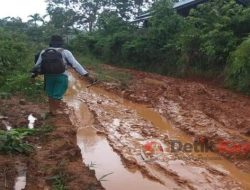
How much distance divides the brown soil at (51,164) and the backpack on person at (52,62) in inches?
36.6

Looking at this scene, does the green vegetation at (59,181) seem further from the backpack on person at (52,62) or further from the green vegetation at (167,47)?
the green vegetation at (167,47)

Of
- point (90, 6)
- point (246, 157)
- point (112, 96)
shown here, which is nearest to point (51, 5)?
point (90, 6)

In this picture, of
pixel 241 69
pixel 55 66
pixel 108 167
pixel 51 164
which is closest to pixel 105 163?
pixel 108 167

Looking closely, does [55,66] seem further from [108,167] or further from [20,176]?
[20,176]

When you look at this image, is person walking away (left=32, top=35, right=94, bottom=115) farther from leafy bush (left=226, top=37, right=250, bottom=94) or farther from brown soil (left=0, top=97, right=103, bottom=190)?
leafy bush (left=226, top=37, right=250, bottom=94)

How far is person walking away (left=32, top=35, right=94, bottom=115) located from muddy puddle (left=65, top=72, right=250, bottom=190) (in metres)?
0.96

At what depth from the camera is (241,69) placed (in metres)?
11.2

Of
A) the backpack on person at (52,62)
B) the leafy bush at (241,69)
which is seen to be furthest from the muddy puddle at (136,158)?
the leafy bush at (241,69)

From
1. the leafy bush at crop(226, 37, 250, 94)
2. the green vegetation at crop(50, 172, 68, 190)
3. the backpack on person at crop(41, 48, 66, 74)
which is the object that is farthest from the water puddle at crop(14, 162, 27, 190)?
the leafy bush at crop(226, 37, 250, 94)

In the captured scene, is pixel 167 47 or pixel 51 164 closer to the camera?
pixel 51 164

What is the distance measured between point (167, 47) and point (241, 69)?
6.44 m

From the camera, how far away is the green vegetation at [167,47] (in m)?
11.6

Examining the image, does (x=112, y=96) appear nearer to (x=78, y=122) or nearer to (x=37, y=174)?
(x=78, y=122)

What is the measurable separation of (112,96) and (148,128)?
4500 millimetres
